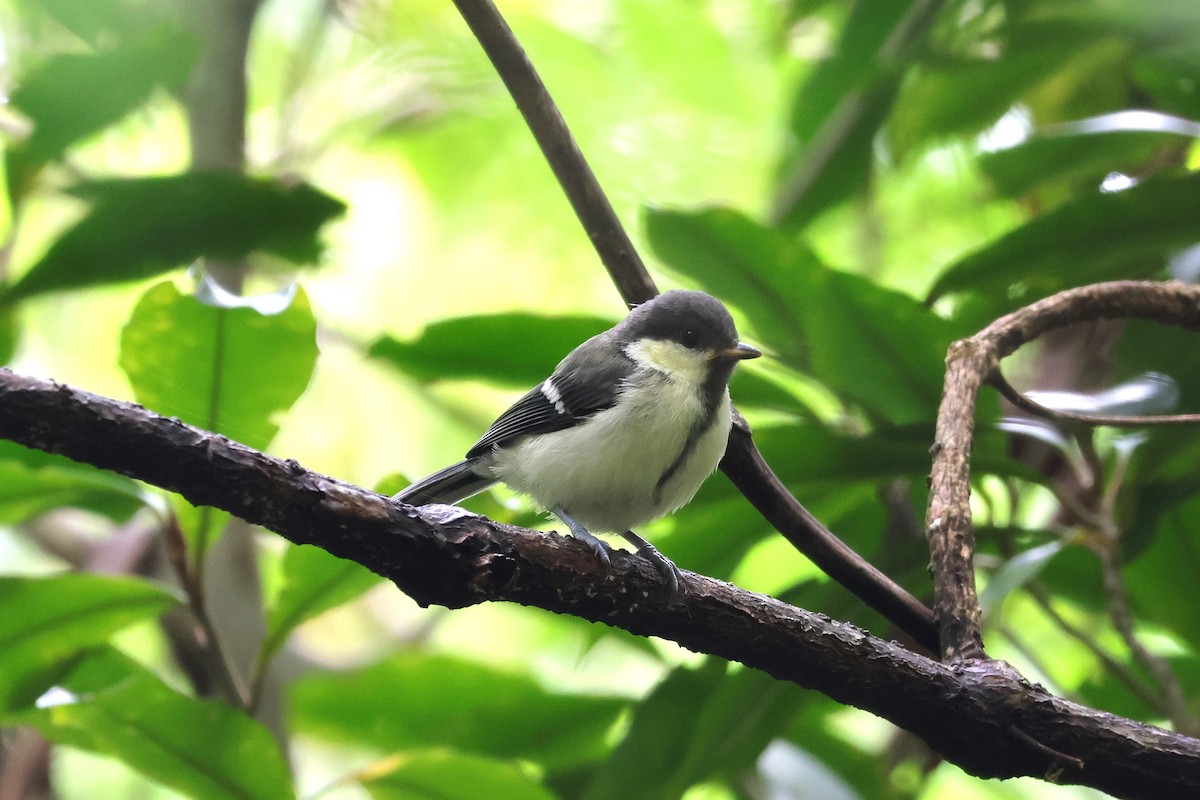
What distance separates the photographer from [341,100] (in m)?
2.74

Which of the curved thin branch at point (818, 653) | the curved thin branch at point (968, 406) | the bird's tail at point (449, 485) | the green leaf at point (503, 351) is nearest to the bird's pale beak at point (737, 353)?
the green leaf at point (503, 351)

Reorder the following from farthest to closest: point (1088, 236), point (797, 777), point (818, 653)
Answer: point (797, 777) → point (1088, 236) → point (818, 653)

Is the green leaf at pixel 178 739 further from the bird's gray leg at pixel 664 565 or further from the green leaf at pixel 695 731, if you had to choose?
the bird's gray leg at pixel 664 565

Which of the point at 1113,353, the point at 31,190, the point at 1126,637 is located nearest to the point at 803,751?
the point at 1126,637

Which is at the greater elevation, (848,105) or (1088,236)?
(848,105)

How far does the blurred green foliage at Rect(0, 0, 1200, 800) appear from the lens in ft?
5.58

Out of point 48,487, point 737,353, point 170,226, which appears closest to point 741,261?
point 737,353

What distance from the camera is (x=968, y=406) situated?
4.87ft

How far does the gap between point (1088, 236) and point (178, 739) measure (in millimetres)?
1814

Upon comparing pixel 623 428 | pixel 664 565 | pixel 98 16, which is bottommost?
pixel 664 565

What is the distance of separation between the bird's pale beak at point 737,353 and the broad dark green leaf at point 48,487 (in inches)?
39.8

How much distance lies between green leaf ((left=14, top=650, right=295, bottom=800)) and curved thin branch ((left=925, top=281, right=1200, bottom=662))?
1.08 meters

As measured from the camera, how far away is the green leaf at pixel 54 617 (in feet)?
5.50

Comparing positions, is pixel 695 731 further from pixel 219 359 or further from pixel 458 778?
pixel 219 359
